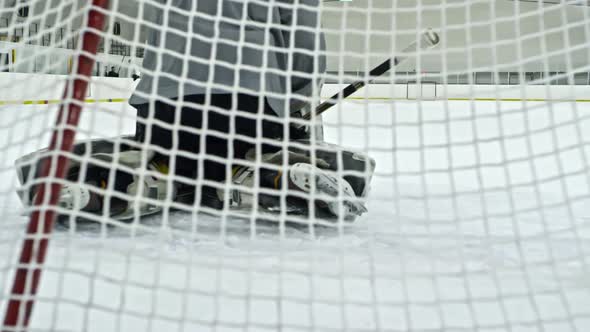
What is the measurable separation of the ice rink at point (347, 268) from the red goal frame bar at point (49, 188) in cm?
3

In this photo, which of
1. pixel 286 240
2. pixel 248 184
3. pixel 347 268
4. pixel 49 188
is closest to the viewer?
pixel 49 188

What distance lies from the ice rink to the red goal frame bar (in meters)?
0.03

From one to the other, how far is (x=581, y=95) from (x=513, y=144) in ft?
11.7

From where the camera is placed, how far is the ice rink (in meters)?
0.55

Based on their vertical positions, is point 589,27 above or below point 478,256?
above

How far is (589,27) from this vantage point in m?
0.72

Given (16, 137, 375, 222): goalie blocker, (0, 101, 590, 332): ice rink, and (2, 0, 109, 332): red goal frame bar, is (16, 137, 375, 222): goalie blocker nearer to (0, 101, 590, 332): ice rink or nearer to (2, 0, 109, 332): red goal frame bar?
(0, 101, 590, 332): ice rink

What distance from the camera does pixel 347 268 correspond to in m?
0.74

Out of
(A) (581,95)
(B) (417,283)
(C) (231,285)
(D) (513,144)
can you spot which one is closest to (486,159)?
(D) (513,144)

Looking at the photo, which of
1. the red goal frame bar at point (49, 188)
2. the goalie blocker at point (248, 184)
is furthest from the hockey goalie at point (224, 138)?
the red goal frame bar at point (49, 188)

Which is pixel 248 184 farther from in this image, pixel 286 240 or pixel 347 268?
pixel 347 268

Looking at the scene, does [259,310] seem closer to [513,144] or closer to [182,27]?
[182,27]

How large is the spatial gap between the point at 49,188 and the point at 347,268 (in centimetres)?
45

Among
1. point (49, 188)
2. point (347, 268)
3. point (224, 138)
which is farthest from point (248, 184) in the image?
point (49, 188)
